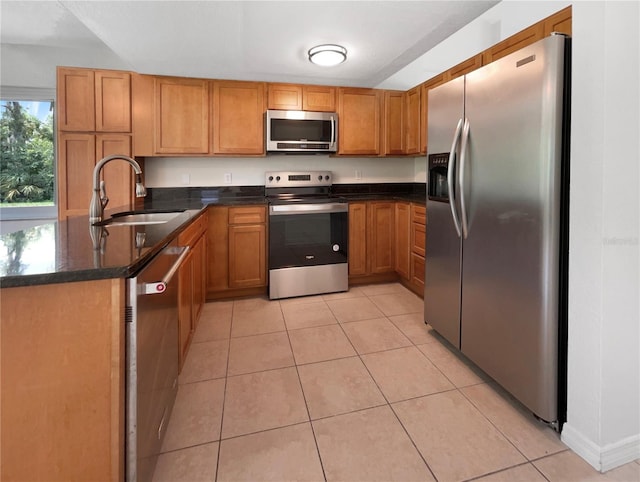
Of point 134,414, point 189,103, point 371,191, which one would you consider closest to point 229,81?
point 189,103

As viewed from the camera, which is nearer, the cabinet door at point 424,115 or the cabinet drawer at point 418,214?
the cabinet drawer at point 418,214

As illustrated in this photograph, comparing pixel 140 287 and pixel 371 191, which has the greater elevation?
pixel 371 191

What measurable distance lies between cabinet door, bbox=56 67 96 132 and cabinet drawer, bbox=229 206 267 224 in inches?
57.2

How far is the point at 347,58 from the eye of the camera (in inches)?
115

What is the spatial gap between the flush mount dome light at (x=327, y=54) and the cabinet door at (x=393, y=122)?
115cm

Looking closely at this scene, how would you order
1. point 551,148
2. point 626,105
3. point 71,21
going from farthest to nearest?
point 71,21 → point 551,148 → point 626,105

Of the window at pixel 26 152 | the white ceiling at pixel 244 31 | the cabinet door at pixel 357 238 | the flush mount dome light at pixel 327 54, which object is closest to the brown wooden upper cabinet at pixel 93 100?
the white ceiling at pixel 244 31

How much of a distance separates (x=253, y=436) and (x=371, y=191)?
3161 mm

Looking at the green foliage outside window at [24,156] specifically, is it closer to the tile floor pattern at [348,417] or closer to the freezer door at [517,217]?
the tile floor pattern at [348,417]

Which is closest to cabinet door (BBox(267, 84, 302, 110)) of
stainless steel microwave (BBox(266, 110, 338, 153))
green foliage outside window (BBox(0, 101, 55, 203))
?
stainless steel microwave (BBox(266, 110, 338, 153))

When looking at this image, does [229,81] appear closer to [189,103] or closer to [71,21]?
[189,103]

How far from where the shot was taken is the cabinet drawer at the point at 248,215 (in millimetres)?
3244

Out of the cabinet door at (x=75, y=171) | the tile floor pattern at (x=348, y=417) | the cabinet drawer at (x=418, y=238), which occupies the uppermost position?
the cabinet door at (x=75, y=171)

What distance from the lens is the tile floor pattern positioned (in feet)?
4.45
